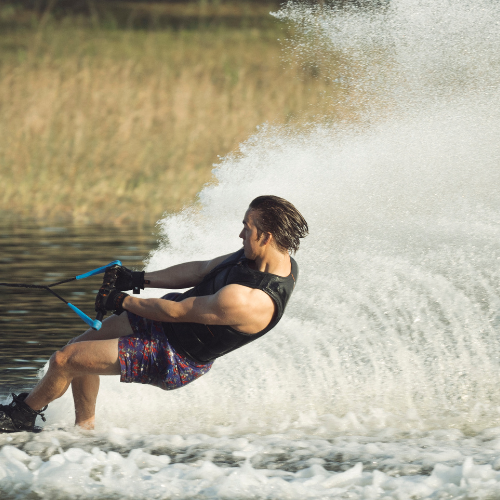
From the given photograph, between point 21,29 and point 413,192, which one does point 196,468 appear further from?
point 21,29

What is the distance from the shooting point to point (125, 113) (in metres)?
19.5

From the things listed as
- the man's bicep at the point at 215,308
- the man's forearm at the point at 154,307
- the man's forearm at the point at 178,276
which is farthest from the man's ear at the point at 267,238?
the man's forearm at the point at 178,276

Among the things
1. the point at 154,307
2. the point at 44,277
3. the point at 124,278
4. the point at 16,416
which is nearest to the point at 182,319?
the point at 154,307

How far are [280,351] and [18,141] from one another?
12720 mm

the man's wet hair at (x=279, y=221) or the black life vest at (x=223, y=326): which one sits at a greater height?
the man's wet hair at (x=279, y=221)

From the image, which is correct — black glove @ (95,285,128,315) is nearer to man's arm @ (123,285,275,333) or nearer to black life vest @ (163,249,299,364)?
man's arm @ (123,285,275,333)

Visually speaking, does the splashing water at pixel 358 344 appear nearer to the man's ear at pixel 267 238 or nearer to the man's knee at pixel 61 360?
the man's knee at pixel 61 360

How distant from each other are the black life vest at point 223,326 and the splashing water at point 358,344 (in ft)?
1.82

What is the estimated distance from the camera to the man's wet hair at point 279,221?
456 cm

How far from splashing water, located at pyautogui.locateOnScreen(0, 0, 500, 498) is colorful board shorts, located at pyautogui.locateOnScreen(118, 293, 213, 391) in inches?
15.1

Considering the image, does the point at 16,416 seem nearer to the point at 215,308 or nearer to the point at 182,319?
the point at 182,319

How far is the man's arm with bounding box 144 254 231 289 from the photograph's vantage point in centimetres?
511

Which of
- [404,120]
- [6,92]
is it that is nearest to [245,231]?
[404,120]

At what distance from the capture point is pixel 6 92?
19.7 meters
